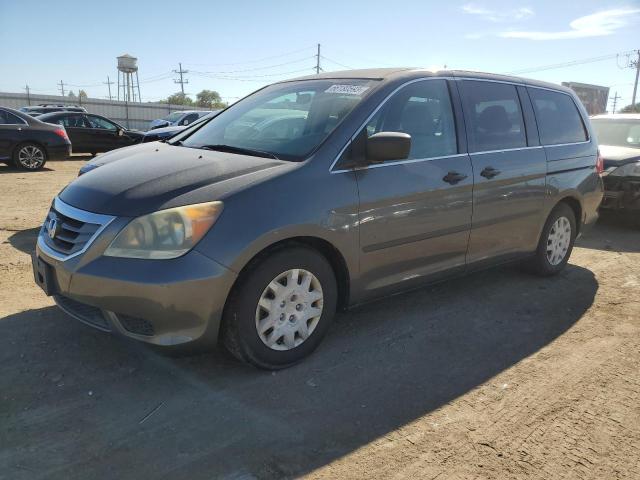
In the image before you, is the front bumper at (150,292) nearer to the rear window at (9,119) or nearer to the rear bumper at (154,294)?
the rear bumper at (154,294)

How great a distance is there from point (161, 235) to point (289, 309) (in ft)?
2.84

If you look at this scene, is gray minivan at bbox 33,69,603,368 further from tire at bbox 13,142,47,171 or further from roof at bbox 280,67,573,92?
tire at bbox 13,142,47,171

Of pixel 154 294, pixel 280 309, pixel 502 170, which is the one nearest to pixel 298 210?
pixel 280 309

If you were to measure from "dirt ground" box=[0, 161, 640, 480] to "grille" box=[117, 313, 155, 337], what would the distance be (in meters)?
0.36

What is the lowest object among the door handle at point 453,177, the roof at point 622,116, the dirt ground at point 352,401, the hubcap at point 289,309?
the dirt ground at point 352,401

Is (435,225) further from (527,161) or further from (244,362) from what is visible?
(244,362)

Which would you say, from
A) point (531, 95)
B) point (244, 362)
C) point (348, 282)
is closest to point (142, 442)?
point (244, 362)

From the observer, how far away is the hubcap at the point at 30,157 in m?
12.2

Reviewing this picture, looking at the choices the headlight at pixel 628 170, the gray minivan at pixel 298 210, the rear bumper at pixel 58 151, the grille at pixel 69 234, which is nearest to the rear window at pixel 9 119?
the rear bumper at pixel 58 151

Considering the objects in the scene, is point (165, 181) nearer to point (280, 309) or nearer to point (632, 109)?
point (280, 309)

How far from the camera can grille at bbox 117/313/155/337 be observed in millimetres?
2797

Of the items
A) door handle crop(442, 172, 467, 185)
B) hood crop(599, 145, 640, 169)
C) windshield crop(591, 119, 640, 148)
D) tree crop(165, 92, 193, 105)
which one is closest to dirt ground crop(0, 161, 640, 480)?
door handle crop(442, 172, 467, 185)

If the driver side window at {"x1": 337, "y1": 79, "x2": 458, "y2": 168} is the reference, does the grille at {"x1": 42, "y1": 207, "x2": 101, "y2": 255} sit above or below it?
below

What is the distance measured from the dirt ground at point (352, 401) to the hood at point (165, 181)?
3.19 ft
